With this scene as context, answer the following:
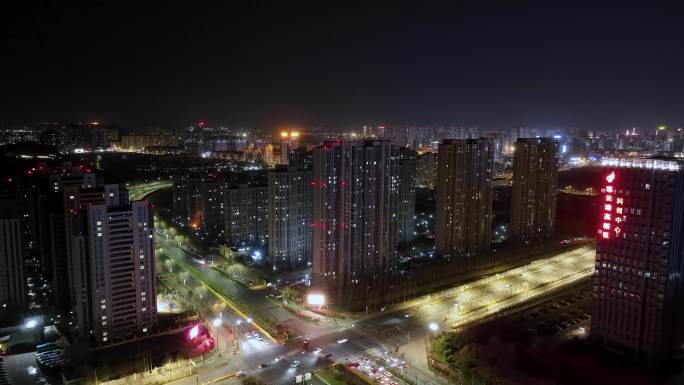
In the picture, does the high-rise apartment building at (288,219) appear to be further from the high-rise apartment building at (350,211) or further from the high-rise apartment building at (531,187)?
the high-rise apartment building at (531,187)

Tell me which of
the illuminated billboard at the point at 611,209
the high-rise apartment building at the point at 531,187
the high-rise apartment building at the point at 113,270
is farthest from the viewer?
the high-rise apartment building at the point at 531,187

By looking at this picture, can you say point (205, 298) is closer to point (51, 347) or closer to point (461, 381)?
point (51, 347)

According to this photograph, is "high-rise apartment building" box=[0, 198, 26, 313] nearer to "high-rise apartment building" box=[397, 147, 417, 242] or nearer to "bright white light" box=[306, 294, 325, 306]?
"bright white light" box=[306, 294, 325, 306]

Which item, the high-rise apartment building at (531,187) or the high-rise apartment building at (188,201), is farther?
the high-rise apartment building at (188,201)

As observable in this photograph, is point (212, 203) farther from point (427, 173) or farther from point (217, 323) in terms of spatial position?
point (427, 173)

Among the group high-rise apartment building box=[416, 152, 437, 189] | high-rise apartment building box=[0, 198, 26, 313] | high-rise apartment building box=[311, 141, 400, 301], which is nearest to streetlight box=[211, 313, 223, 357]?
high-rise apartment building box=[311, 141, 400, 301]

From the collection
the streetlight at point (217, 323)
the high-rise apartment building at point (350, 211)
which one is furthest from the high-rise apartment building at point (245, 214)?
the streetlight at point (217, 323)
